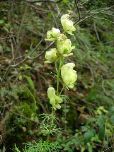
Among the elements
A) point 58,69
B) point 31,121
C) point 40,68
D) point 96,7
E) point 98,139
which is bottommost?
point 98,139

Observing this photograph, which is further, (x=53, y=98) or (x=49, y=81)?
(x=49, y=81)

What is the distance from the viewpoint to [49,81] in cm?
400

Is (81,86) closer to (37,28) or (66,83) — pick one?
(37,28)

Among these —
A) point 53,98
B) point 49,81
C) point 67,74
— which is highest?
point 67,74

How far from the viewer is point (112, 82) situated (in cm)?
403

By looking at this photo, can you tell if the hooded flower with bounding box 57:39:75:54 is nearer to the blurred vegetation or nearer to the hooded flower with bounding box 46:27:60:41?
the hooded flower with bounding box 46:27:60:41

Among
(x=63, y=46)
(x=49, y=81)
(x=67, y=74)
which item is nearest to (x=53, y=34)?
(x=63, y=46)

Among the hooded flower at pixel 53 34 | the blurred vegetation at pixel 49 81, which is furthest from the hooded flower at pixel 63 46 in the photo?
the blurred vegetation at pixel 49 81

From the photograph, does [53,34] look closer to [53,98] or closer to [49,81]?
[53,98]

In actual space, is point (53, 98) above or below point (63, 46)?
below

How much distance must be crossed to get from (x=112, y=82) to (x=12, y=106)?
3.66 ft

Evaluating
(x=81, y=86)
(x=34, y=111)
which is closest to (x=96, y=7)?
(x=34, y=111)

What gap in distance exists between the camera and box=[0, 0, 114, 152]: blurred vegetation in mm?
3273

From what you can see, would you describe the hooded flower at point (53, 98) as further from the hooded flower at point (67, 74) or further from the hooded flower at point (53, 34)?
the hooded flower at point (53, 34)
